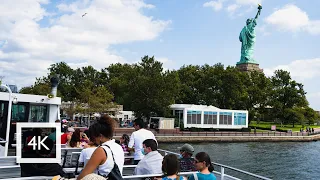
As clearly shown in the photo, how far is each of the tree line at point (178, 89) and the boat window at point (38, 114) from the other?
35524mm

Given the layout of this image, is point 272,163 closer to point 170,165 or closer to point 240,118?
point 170,165

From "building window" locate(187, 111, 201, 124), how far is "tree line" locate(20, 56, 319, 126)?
3129 mm

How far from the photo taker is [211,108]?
171 feet

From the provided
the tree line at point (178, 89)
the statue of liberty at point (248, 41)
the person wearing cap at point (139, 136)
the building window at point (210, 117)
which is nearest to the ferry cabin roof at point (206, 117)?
the building window at point (210, 117)

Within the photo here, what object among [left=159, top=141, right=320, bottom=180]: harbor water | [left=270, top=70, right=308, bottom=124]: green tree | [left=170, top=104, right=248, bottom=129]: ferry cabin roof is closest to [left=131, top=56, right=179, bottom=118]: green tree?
[left=170, top=104, right=248, bottom=129]: ferry cabin roof

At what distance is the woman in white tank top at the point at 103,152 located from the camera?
3.36m

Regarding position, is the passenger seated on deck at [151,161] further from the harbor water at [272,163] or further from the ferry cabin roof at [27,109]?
the harbor water at [272,163]

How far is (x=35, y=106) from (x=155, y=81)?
36667 millimetres

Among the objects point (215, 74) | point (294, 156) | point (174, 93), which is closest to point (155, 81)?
point (174, 93)

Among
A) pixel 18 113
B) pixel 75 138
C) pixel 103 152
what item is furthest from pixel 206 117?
pixel 103 152

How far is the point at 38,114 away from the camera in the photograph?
12.0 meters

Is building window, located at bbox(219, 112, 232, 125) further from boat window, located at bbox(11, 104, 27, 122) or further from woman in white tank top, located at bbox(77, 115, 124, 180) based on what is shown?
woman in white tank top, located at bbox(77, 115, 124, 180)

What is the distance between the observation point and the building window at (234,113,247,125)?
179 ft

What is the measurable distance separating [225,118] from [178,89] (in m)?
9.21
